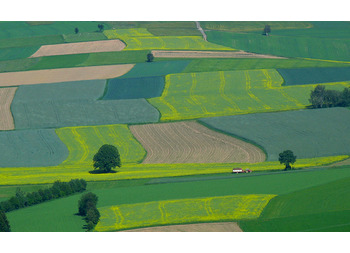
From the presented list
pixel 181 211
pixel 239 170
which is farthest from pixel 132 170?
pixel 181 211

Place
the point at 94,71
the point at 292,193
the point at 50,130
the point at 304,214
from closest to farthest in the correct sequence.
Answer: the point at 304,214
the point at 292,193
the point at 50,130
the point at 94,71

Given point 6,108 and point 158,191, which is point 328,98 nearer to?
point 158,191

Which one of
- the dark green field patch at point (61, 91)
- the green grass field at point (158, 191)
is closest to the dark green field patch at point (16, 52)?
the dark green field patch at point (61, 91)

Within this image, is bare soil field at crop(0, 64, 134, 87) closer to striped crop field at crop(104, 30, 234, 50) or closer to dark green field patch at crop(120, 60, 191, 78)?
dark green field patch at crop(120, 60, 191, 78)

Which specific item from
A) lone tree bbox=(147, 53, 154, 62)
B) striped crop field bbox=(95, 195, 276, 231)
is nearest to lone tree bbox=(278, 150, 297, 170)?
striped crop field bbox=(95, 195, 276, 231)

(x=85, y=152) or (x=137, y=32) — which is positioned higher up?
(x=137, y=32)

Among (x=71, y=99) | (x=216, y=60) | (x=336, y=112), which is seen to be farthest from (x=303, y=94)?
(x=71, y=99)

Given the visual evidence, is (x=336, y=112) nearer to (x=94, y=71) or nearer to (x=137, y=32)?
(x=94, y=71)

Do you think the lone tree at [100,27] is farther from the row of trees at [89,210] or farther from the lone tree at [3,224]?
the lone tree at [3,224]
